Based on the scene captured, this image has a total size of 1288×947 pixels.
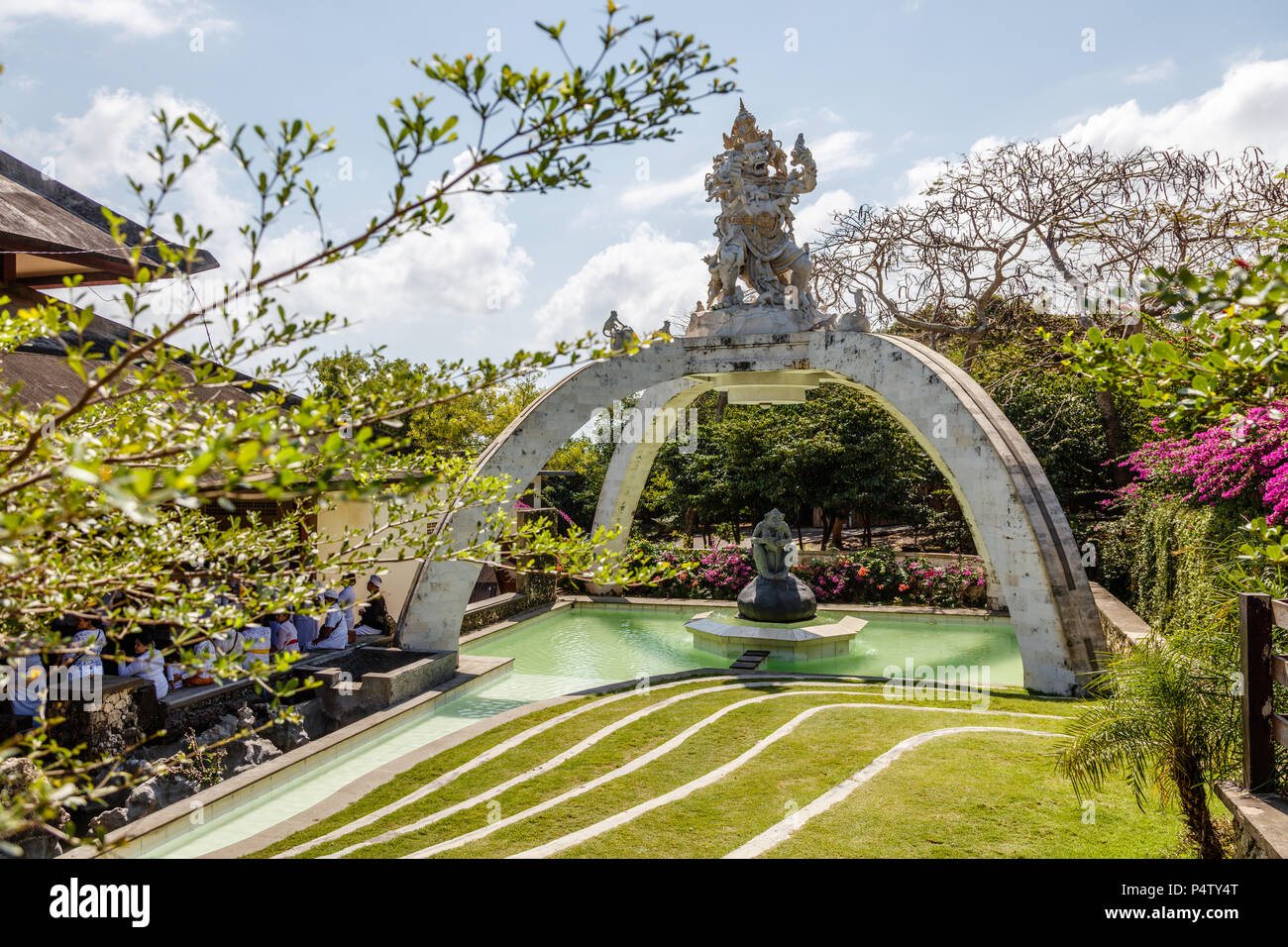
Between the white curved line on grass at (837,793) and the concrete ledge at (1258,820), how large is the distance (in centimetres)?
259

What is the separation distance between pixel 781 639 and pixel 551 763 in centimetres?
Result: 616

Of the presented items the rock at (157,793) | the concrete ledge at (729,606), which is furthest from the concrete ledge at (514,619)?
the rock at (157,793)

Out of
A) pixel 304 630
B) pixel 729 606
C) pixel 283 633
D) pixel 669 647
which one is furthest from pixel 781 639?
pixel 283 633

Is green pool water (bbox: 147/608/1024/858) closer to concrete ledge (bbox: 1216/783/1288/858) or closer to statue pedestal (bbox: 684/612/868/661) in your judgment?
statue pedestal (bbox: 684/612/868/661)

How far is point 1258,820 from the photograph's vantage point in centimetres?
421

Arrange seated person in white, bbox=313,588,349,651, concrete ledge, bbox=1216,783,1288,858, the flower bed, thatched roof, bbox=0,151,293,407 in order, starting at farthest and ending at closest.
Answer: the flower bed, seated person in white, bbox=313,588,349,651, thatched roof, bbox=0,151,293,407, concrete ledge, bbox=1216,783,1288,858

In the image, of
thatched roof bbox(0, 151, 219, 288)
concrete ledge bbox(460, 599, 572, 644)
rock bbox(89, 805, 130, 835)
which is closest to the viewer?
rock bbox(89, 805, 130, 835)

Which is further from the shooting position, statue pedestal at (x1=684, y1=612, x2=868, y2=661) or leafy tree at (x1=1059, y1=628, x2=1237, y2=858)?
statue pedestal at (x1=684, y1=612, x2=868, y2=661)

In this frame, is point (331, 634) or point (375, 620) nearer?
point (331, 634)

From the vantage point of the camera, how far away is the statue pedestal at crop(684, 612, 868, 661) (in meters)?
13.1

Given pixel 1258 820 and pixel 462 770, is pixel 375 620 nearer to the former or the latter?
pixel 462 770

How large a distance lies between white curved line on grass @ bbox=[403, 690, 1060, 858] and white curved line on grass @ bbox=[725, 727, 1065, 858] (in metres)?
0.87

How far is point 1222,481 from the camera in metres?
9.17

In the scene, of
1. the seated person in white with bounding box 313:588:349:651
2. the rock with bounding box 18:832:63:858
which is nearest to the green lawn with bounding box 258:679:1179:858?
the rock with bounding box 18:832:63:858
